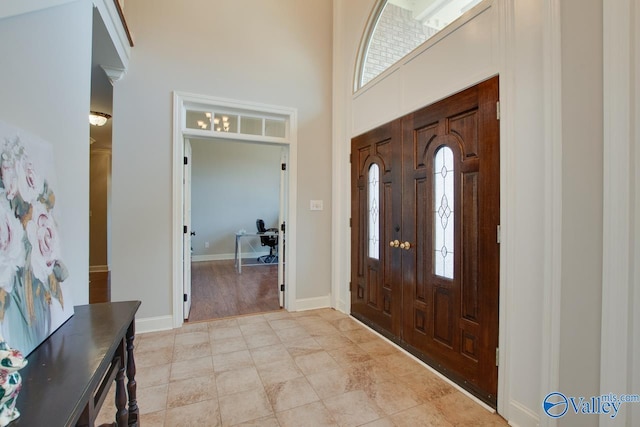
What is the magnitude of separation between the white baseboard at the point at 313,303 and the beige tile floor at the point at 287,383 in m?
0.58

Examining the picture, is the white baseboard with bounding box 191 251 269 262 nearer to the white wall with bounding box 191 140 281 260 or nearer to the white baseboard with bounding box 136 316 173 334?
the white wall with bounding box 191 140 281 260

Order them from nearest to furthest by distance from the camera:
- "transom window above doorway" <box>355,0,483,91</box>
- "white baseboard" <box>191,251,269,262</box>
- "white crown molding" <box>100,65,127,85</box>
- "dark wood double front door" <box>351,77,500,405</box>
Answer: "dark wood double front door" <box>351,77,500,405</box> < "transom window above doorway" <box>355,0,483,91</box> < "white crown molding" <box>100,65,127,85</box> < "white baseboard" <box>191,251,269,262</box>

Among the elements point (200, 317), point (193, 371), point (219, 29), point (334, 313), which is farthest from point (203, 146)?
point (193, 371)

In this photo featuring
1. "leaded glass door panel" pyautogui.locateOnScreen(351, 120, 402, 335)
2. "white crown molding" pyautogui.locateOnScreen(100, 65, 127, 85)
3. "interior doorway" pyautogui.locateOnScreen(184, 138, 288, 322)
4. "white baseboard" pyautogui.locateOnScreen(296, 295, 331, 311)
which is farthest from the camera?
"interior doorway" pyautogui.locateOnScreen(184, 138, 288, 322)

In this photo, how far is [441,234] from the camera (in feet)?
7.18

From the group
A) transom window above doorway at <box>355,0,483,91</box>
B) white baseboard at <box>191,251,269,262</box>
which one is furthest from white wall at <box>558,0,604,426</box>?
white baseboard at <box>191,251,269,262</box>

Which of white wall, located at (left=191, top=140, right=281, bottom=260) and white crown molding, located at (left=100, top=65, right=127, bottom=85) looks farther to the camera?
white wall, located at (left=191, top=140, right=281, bottom=260)

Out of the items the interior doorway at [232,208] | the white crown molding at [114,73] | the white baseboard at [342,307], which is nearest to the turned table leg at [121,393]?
the white baseboard at [342,307]

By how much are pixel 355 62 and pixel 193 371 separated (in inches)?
137

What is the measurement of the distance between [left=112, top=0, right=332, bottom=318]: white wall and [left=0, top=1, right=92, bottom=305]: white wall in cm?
126

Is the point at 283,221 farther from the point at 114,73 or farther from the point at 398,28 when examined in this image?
the point at 398,28

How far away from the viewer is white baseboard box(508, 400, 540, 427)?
1544 mm

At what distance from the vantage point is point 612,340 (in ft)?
3.88

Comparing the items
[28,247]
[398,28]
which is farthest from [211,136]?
[28,247]
